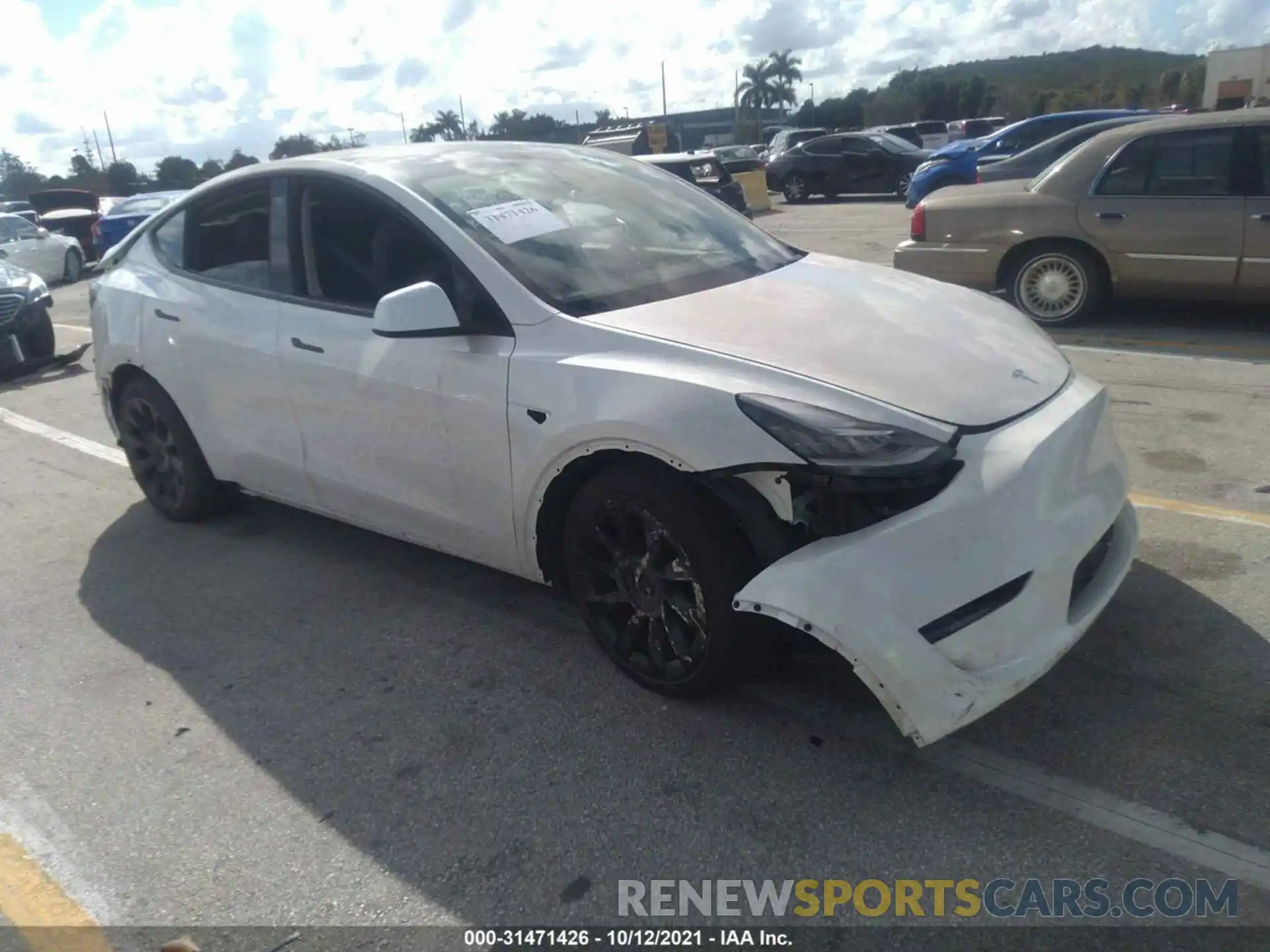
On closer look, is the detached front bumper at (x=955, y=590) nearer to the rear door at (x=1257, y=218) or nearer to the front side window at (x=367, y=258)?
the front side window at (x=367, y=258)

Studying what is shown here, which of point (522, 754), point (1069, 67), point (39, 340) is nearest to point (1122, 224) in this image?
point (522, 754)

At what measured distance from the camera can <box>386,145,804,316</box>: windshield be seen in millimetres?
3475

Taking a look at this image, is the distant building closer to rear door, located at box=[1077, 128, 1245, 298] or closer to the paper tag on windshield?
rear door, located at box=[1077, 128, 1245, 298]

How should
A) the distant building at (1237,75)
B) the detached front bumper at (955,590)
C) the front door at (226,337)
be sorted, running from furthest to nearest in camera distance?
1. the distant building at (1237,75)
2. the front door at (226,337)
3. the detached front bumper at (955,590)

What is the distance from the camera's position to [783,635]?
3.03 metres

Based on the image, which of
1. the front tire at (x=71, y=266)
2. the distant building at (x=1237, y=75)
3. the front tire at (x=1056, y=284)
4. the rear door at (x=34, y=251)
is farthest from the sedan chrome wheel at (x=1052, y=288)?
the distant building at (x=1237, y=75)

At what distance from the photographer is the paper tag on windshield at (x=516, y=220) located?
3.56 metres

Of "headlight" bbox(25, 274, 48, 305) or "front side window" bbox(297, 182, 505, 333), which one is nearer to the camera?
"front side window" bbox(297, 182, 505, 333)

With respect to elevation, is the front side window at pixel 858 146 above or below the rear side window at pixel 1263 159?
below

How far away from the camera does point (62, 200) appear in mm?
26750

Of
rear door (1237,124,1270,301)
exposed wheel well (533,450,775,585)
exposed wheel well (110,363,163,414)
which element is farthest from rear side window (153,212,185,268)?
rear door (1237,124,1270,301)

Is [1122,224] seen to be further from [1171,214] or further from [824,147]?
[824,147]

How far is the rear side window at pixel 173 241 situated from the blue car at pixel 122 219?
47.1 feet

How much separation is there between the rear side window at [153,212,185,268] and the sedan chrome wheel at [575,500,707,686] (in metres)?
2.78
